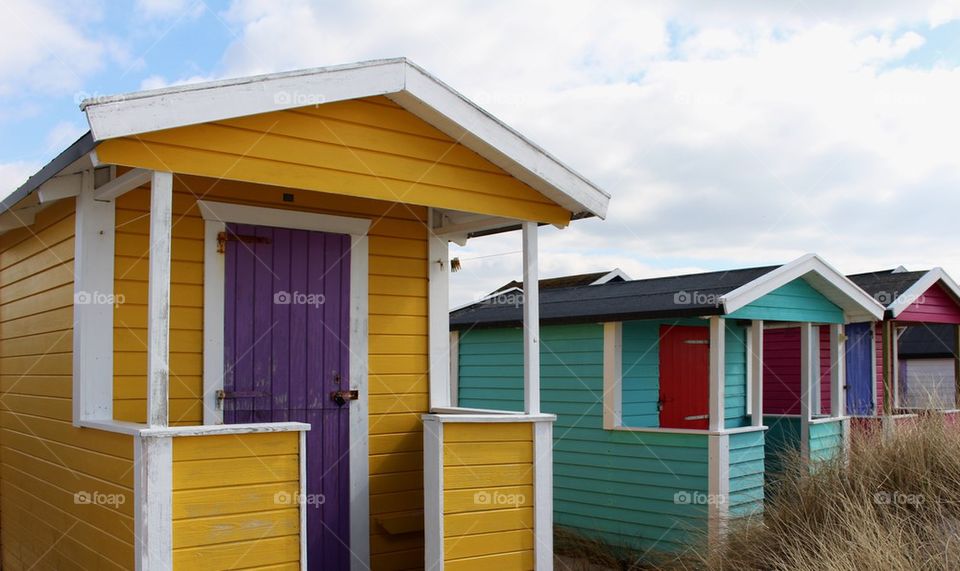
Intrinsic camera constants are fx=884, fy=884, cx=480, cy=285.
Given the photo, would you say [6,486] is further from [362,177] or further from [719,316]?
[719,316]

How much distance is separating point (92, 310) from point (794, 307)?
26.0ft

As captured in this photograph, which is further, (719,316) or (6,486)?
(719,316)

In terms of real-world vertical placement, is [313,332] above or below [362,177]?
below

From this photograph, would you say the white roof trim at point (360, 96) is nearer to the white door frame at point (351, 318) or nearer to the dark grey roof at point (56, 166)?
the dark grey roof at point (56, 166)

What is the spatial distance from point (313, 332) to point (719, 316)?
4.44m

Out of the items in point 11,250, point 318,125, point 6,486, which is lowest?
point 6,486

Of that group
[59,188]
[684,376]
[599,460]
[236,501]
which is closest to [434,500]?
[236,501]

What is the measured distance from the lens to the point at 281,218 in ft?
21.2

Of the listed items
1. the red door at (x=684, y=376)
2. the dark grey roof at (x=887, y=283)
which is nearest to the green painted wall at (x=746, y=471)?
the red door at (x=684, y=376)

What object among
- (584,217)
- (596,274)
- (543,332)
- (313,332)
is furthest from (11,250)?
(596,274)

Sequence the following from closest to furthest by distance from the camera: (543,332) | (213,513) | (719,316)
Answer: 1. (213,513)
2. (719,316)
3. (543,332)

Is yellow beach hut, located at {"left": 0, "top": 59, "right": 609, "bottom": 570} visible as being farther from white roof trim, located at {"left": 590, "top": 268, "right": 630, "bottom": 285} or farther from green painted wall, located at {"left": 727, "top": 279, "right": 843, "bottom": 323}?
white roof trim, located at {"left": 590, "top": 268, "right": 630, "bottom": 285}

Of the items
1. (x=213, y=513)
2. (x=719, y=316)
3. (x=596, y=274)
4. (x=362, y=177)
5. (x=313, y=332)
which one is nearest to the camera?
(x=213, y=513)

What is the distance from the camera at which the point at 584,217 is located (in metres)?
6.86
